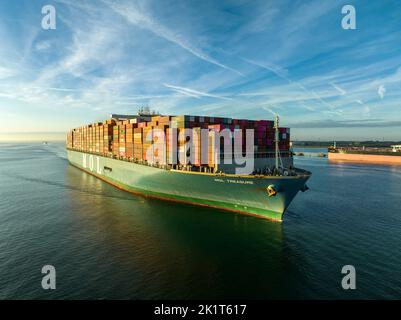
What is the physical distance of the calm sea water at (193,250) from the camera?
1892 cm

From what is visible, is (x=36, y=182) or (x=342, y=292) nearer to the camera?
(x=342, y=292)

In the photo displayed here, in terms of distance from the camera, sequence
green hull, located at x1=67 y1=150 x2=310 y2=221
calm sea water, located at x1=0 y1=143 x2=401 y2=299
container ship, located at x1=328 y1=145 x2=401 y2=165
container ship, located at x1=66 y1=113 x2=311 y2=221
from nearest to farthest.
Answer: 1. calm sea water, located at x1=0 y1=143 x2=401 y2=299
2. green hull, located at x1=67 y1=150 x2=310 y2=221
3. container ship, located at x1=66 y1=113 x2=311 y2=221
4. container ship, located at x1=328 y1=145 x2=401 y2=165

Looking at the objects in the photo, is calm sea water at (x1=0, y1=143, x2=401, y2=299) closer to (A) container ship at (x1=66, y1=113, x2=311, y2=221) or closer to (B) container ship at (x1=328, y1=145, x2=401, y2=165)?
(A) container ship at (x1=66, y1=113, x2=311, y2=221)

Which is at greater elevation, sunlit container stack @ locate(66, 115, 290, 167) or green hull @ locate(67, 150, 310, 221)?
sunlit container stack @ locate(66, 115, 290, 167)

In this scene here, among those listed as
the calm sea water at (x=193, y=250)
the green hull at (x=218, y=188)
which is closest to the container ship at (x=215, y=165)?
the green hull at (x=218, y=188)

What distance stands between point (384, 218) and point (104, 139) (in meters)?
62.5

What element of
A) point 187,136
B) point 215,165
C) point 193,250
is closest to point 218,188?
point 215,165

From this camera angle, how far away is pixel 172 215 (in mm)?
36750

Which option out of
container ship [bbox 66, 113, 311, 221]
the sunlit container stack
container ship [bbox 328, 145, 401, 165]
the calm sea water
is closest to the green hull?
container ship [bbox 66, 113, 311, 221]

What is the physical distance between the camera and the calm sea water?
62.1 ft

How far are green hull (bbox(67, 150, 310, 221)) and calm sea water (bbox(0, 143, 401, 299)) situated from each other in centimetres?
170

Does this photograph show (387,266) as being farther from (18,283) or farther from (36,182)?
(36,182)

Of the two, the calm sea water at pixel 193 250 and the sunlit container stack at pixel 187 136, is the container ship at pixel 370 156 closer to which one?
the calm sea water at pixel 193 250
